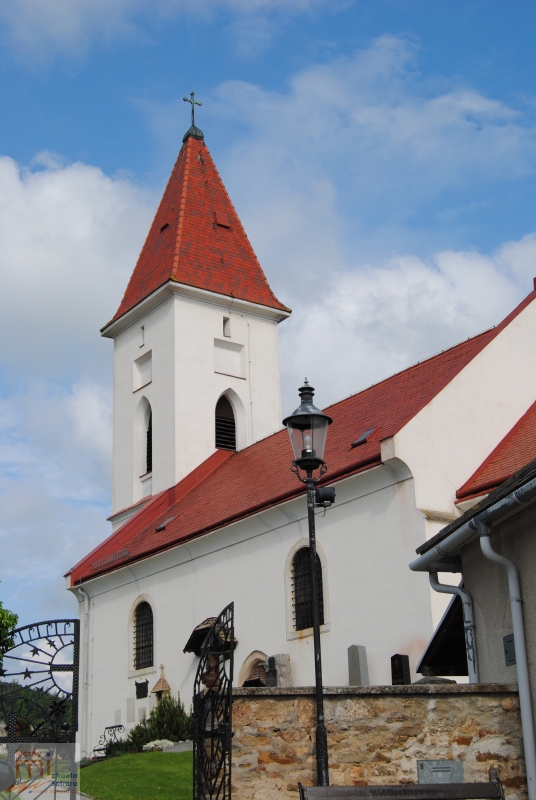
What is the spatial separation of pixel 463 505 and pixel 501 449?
161 cm

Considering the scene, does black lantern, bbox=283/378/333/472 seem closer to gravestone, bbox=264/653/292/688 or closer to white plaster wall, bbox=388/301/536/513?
white plaster wall, bbox=388/301/536/513

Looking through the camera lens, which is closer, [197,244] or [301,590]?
[301,590]

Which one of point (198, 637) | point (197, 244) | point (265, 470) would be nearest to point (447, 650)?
point (198, 637)

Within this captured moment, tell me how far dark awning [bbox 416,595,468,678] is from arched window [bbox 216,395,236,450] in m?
19.4

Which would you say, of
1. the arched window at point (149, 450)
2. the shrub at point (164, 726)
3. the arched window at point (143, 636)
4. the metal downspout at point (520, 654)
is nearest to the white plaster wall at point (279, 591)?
the arched window at point (143, 636)

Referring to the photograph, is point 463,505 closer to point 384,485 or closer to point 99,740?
point 384,485

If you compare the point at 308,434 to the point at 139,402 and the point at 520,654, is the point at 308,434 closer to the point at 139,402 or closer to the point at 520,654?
the point at 520,654

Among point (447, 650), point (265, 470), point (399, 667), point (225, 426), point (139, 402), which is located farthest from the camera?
point (139, 402)

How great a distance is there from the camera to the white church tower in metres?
30.0

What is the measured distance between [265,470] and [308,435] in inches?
564

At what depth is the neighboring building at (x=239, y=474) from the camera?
17.5 meters

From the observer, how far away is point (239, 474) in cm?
2591

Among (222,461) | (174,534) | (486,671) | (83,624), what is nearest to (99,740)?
(83,624)

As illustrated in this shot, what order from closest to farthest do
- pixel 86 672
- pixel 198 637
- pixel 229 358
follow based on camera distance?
pixel 198 637, pixel 86 672, pixel 229 358
